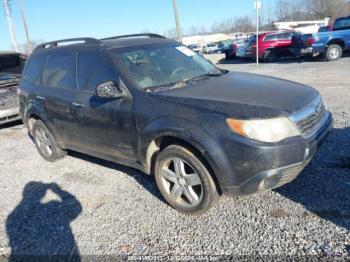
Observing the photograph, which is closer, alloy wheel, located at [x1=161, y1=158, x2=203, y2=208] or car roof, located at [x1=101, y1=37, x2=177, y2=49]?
alloy wheel, located at [x1=161, y1=158, x2=203, y2=208]

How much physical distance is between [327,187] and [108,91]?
2606mm

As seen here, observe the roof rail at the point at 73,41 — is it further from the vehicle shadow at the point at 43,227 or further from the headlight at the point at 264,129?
the headlight at the point at 264,129

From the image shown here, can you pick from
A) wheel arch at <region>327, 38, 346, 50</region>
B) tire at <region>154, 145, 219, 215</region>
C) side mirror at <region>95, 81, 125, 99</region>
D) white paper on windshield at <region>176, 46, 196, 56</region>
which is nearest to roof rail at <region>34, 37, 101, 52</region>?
side mirror at <region>95, 81, 125, 99</region>

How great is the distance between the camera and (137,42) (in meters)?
4.39

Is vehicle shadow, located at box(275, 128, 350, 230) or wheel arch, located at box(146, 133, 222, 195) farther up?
wheel arch, located at box(146, 133, 222, 195)

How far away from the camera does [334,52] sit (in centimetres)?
1614

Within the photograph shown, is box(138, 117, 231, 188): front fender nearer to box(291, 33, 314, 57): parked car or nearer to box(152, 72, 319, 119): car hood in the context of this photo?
box(152, 72, 319, 119): car hood

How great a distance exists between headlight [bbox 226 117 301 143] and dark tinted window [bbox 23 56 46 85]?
3.60 meters

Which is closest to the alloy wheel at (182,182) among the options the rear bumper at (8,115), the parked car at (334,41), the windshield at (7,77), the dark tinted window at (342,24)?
the rear bumper at (8,115)

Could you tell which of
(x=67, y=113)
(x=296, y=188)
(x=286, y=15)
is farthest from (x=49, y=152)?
(x=286, y=15)

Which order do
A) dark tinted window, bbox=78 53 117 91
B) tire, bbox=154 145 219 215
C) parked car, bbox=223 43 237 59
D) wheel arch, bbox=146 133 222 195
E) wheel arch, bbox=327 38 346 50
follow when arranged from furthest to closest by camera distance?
parked car, bbox=223 43 237 59, wheel arch, bbox=327 38 346 50, dark tinted window, bbox=78 53 117 91, tire, bbox=154 145 219 215, wheel arch, bbox=146 133 222 195

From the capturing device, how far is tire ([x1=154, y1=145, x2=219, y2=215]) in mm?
3234

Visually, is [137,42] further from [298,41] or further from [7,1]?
[7,1]

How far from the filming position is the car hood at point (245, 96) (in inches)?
118
